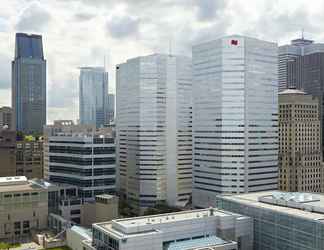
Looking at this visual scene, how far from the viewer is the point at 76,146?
168 metres

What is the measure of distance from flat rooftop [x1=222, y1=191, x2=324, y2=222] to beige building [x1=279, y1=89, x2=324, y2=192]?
3357 inches

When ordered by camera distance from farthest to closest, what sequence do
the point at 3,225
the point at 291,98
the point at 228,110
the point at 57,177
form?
the point at 291,98, the point at 57,177, the point at 228,110, the point at 3,225

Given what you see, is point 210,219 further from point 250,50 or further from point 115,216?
point 250,50

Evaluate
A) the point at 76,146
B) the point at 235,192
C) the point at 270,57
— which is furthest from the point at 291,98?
the point at 76,146

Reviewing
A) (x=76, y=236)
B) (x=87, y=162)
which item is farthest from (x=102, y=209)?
(x=87, y=162)

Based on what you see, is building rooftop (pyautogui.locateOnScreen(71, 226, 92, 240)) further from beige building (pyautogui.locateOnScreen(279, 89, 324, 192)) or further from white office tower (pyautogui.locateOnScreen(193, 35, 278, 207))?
beige building (pyautogui.locateOnScreen(279, 89, 324, 192))

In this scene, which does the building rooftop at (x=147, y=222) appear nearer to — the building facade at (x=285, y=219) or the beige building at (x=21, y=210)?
the building facade at (x=285, y=219)

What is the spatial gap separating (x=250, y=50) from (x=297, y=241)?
300 feet

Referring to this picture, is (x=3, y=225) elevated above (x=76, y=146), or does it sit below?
below

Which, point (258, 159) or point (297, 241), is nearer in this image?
point (297, 241)

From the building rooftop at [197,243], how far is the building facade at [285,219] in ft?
32.4

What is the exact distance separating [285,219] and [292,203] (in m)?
7.60

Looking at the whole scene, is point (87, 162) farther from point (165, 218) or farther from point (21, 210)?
point (165, 218)

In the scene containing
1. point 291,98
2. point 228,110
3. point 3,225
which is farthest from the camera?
point 291,98
